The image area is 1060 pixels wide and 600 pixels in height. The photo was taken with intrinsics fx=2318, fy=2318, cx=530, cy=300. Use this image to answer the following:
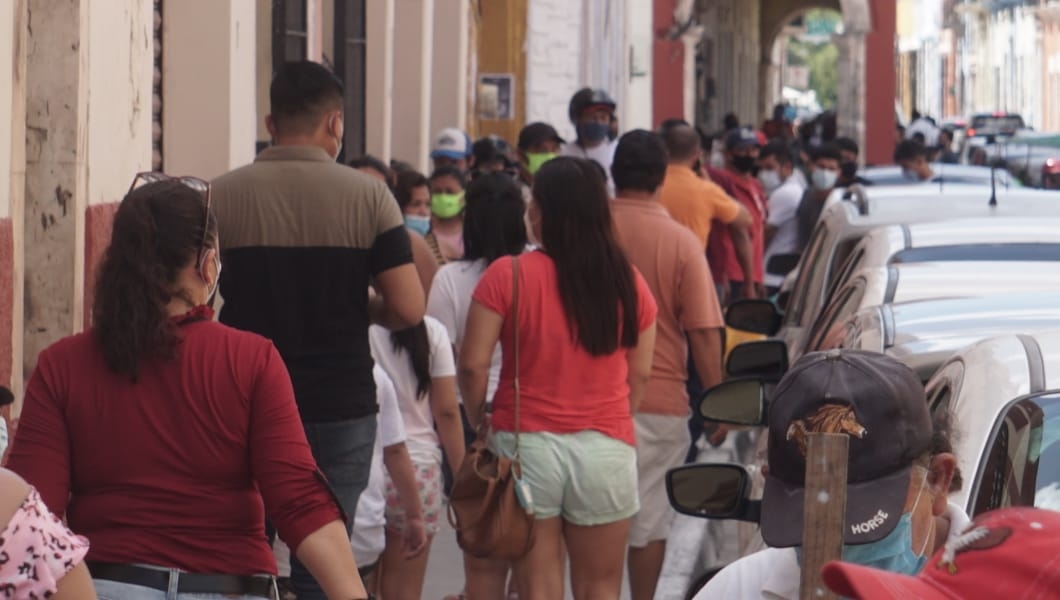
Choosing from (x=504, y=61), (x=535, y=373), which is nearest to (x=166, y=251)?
(x=535, y=373)

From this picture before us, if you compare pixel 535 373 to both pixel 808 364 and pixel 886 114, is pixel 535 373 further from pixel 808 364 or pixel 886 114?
pixel 886 114

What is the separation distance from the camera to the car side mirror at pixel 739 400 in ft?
18.5

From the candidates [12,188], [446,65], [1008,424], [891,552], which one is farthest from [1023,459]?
[446,65]

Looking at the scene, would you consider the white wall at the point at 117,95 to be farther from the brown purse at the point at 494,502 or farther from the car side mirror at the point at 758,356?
the car side mirror at the point at 758,356

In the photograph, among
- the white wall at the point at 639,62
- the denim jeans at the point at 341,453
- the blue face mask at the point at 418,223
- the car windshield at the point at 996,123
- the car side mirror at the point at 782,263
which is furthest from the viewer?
the car windshield at the point at 996,123

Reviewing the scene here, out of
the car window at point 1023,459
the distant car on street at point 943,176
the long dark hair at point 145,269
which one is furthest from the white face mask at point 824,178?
Result: the car window at point 1023,459

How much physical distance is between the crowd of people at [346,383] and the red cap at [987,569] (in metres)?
0.87

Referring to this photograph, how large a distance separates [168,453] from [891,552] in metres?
1.70

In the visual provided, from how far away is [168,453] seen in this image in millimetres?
4375

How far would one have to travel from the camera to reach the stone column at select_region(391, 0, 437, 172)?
18.0 m

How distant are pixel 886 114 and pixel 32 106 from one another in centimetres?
3142

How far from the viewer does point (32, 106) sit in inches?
306

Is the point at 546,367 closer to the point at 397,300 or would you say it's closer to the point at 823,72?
the point at 397,300

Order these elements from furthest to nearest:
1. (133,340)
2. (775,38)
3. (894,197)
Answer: (775,38) < (894,197) < (133,340)
